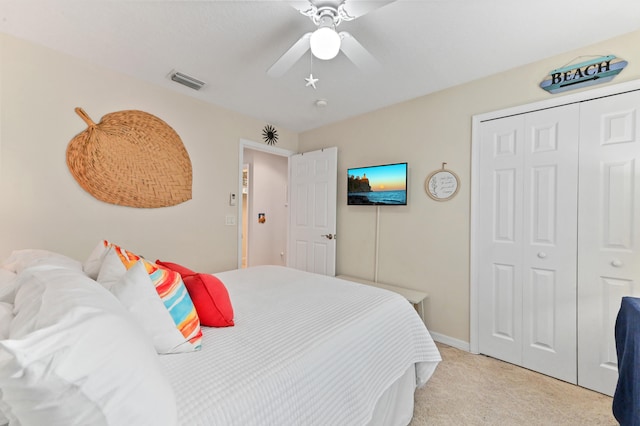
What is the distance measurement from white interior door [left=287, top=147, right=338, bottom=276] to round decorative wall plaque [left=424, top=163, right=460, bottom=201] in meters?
1.14

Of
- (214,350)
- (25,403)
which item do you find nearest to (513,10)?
(214,350)

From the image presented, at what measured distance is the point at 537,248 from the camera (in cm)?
211

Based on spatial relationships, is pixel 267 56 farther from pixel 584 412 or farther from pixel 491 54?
pixel 584 412

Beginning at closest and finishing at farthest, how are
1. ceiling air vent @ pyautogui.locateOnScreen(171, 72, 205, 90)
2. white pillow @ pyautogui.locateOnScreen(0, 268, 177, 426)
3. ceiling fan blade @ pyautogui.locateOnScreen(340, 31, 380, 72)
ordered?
white pillow @ pyautogui.locateOnScreen(0, 268, 177, 426)
ceiling fan blade @ pyautogui.locateOnScreen(340, 31, 380, 72)
ceiling air vent @ pyautogui.locateOnScreen(171, 72, 205, 90)

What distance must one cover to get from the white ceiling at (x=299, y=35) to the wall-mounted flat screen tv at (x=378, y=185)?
86 cm

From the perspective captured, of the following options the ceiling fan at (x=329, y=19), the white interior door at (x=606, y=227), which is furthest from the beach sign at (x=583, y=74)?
the ceiling fan at (x=329, y=19)

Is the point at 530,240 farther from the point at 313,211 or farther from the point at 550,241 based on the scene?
the point at 313,211

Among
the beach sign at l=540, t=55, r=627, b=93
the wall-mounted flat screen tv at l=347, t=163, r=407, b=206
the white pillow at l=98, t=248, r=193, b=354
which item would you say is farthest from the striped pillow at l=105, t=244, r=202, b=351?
the beach sign at l=540, t=55, r=627, b=93

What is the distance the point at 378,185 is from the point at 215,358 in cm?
244

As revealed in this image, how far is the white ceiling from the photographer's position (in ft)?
5.12

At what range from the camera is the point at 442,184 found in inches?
102

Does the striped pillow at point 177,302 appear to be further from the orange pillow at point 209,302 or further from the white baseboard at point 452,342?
the white baseboard at point 452,342

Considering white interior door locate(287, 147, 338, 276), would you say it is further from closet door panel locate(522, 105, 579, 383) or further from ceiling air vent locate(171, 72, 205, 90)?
closet door panel locate(522, 105, 579, 383)

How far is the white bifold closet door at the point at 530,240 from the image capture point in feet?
6.51
